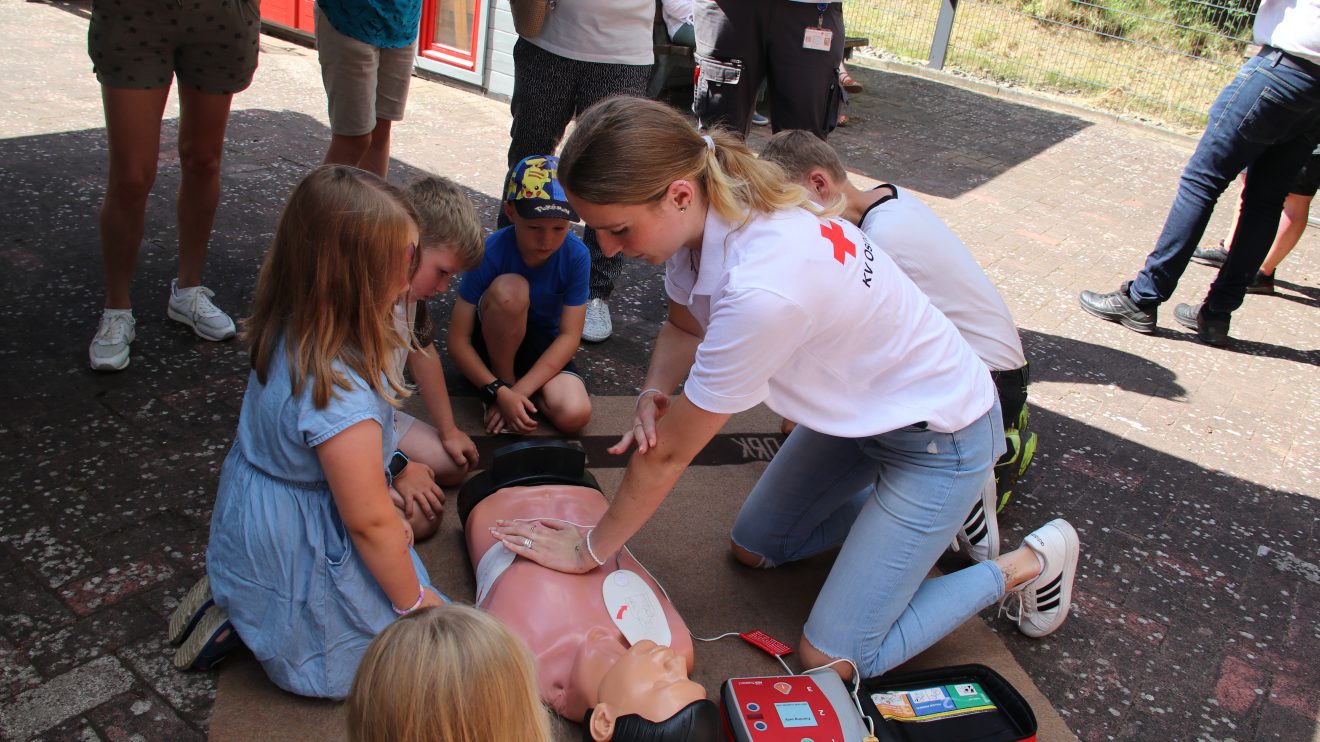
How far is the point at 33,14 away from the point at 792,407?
25.9 feet

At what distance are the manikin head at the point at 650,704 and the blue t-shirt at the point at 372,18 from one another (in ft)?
8.40

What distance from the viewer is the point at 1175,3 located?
8.84m

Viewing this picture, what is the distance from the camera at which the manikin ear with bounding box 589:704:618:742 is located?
5.66ft

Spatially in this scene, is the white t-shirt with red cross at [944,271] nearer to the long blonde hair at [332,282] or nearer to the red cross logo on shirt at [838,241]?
the red cross logo on shirt at [838,241]

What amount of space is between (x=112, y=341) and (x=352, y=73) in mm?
1256

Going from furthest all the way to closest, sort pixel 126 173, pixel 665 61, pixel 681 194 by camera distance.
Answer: pixel 665 61
pixel 126 173
pixel 681 194

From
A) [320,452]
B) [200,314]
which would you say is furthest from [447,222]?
[200,314]

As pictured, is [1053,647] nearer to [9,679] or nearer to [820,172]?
[820,172]

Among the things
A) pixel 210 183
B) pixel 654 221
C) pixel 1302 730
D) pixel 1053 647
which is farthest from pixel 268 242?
pixel 1302 730

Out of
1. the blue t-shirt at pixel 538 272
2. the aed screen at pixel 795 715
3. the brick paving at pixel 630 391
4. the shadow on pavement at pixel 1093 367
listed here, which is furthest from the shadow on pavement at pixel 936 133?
the aed screen at pixel 795 715

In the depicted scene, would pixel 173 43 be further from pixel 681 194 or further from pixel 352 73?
pixel 681 194

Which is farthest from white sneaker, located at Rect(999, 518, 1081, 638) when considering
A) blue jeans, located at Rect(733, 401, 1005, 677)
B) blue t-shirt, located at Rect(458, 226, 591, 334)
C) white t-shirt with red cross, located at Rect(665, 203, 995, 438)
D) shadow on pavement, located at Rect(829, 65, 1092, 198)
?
shadow on pavement, located at Rect(829, 65, 1092, 198)

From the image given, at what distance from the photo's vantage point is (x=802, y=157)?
8.73 feet

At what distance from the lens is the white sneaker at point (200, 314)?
3.25 m
